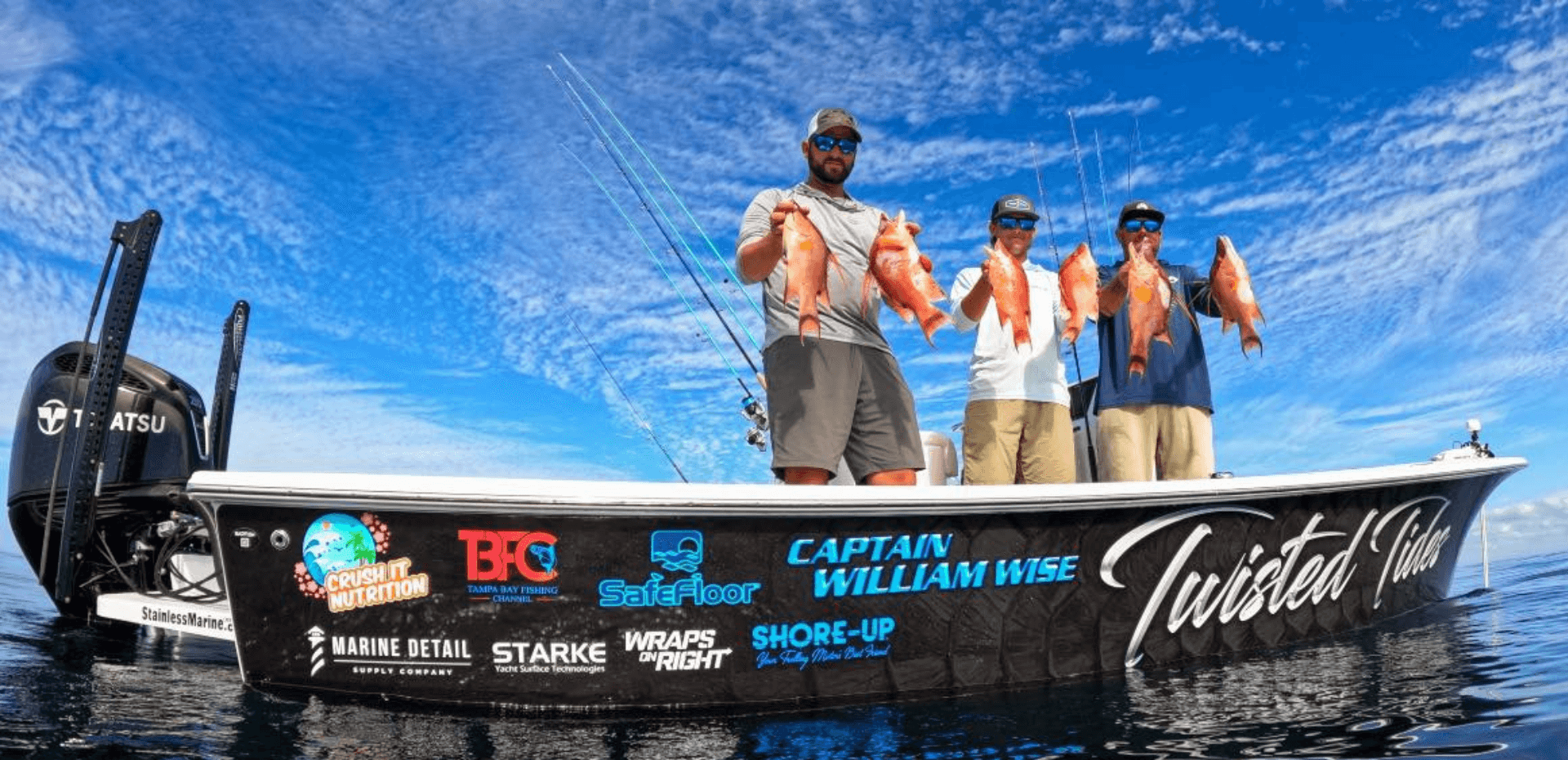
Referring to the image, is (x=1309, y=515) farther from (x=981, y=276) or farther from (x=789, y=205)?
(x=789, y=205)

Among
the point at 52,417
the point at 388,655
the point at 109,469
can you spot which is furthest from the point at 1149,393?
the point at 52,417

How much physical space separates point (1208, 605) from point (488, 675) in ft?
10.3

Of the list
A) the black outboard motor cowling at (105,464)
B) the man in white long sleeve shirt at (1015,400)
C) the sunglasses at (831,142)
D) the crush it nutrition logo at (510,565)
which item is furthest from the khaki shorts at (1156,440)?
the black outboard motor cowling at (105,464)

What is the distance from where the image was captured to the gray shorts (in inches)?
140

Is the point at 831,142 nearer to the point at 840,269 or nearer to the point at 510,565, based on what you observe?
the point at 840,269

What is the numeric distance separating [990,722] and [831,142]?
90.5 inches

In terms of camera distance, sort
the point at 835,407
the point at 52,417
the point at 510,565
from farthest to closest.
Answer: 1. the point at 52,417
2. the point at 835,407
3. the point at 510,565

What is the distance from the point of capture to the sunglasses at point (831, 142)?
3773mm

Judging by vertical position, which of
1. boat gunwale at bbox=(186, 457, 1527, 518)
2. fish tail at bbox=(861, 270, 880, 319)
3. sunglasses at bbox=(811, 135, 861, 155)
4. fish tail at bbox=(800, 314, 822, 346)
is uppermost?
sunglasses at bbox=(811, 135, 861, 155)

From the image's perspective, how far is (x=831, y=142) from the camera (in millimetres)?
3777

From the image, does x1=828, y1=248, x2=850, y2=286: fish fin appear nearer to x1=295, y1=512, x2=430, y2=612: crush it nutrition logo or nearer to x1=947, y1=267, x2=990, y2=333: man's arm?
x1=947, y1=267, x2=990, y2=333: man's arm

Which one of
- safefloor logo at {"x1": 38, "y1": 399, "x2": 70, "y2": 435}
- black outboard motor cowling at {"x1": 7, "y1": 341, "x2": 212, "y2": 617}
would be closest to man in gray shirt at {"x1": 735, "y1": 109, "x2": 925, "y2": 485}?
black outboard motor cowling at {"x1": 7, "y1": 341, "x2": 212, "y2": 617}

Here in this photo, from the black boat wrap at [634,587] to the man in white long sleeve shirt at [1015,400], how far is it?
67 centimetres

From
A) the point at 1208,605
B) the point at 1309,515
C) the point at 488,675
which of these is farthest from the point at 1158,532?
the point at 488,675
